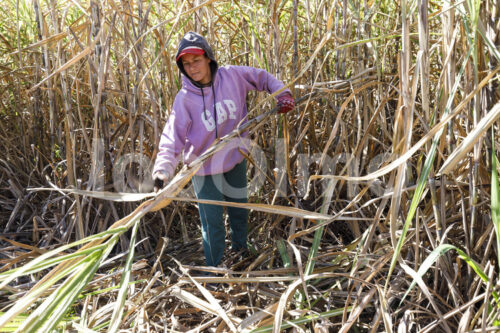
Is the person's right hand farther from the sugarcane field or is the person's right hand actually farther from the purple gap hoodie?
the purple gap hoodie

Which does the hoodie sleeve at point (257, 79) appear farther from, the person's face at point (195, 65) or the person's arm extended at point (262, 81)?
the person's face at point (195, 65)

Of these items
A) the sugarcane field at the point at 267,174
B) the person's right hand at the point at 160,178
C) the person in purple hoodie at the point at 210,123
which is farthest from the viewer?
the person in purple hoodie at the point at 210,123

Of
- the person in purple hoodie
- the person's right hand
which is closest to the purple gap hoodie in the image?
the person in purple hoodie

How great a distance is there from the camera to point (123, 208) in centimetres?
198

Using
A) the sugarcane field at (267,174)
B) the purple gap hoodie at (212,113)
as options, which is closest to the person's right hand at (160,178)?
the sugarcane field at (267,174)

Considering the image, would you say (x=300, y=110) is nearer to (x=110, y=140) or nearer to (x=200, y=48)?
(x=200, y=48)

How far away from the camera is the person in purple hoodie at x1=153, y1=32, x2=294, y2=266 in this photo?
1681 millimetres

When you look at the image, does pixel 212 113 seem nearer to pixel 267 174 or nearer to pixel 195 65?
pixel 195 65

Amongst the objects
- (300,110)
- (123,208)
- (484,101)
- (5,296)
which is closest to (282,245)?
(300,110)

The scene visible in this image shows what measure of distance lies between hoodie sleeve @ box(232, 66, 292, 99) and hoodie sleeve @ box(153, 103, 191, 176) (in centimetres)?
26

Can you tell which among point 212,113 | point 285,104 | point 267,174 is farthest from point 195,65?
point 267,174

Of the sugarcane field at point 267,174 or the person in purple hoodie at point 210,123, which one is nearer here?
the sugarcane field at point 267,174

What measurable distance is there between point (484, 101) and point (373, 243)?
58 cm

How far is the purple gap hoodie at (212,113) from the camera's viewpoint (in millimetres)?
1691
